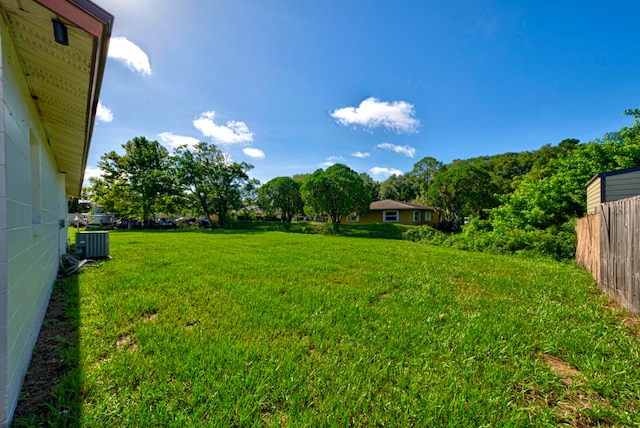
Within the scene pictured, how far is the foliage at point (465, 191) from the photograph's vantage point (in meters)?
21.2

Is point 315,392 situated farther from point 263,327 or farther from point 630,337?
point 630,337

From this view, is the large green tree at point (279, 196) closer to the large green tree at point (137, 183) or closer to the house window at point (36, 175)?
the large green tree at point (137, 183)

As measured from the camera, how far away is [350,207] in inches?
776

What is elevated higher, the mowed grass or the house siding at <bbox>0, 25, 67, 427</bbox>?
the house siding at <bbox>0, 25, 67, 427</bbox>

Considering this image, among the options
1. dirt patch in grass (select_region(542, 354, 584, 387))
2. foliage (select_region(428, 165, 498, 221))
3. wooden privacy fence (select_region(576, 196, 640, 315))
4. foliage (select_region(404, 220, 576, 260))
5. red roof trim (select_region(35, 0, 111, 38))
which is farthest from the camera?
foliage (select_region(428, 165, 498, 221))

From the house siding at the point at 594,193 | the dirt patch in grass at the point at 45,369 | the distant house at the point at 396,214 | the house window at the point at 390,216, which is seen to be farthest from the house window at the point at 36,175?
the house window at the point at 390,216

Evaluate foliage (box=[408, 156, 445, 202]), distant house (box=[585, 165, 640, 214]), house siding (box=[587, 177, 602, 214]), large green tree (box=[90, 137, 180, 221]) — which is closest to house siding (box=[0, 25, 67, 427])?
house siding (box=[587, 177, 602, 214])

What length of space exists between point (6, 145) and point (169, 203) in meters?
28.6

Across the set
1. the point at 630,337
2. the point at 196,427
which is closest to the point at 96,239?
the point at 196,427

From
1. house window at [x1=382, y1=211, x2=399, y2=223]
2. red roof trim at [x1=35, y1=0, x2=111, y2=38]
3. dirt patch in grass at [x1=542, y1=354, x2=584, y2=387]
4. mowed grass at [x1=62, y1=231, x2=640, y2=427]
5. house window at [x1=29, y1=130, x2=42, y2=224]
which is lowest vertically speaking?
dirt patch in grass at [x1=542, y1=354, x2=584, y2=387]

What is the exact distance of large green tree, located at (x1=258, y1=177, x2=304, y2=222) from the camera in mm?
27203

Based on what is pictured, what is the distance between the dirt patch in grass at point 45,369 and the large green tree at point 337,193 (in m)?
17.1

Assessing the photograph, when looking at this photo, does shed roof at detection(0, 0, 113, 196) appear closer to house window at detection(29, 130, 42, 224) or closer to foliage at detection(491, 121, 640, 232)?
house window at detection(29, 130, 42, 224)

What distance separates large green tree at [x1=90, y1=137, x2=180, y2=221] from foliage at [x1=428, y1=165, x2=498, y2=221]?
2707cm
